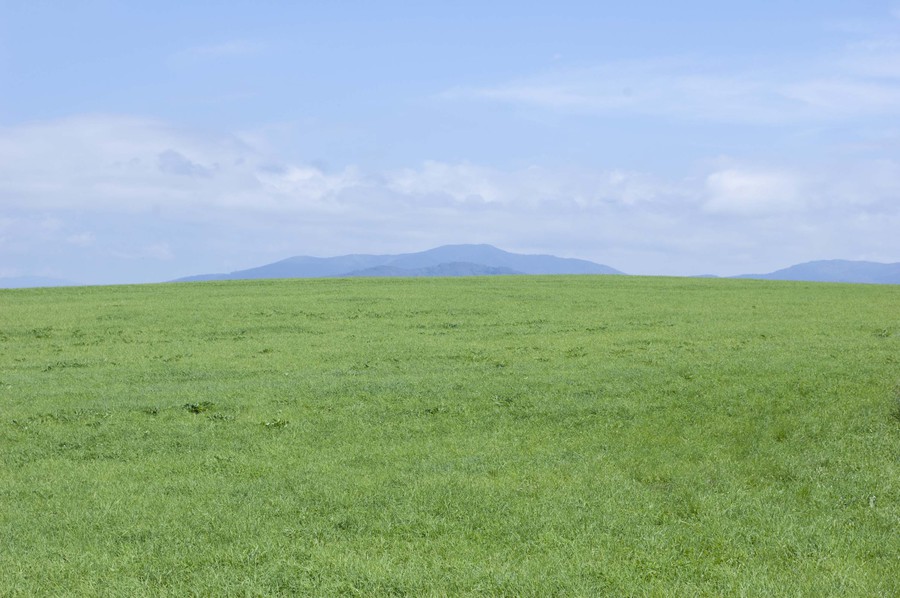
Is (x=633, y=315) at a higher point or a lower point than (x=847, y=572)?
higher

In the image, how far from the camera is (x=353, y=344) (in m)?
20.7

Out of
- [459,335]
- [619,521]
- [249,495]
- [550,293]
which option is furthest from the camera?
[550,293]

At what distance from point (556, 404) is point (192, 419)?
6291mm

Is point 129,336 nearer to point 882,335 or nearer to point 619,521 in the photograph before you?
point 619,521

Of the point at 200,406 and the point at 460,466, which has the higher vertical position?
the point at 200,406

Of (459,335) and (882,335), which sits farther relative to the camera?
(459,335)

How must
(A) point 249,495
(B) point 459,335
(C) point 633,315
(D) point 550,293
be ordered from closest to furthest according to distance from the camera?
(A) point 249,495, (B) point 459,335, (C) point 633,315, (D) point 550,293

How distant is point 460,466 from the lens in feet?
34.4

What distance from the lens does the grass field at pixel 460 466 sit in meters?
7.62

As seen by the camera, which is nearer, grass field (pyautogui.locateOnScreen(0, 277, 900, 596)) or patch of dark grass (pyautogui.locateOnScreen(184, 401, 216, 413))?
grass field (pyautogui.locateOnScreen(0, 277, 900, 596))

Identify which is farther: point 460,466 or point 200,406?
point 200,406

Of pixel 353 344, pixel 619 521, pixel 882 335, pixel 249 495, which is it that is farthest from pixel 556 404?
pixel 882 335

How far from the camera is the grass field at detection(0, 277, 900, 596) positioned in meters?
7.62

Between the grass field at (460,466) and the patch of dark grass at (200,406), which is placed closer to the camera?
the grass field at (460,466)
